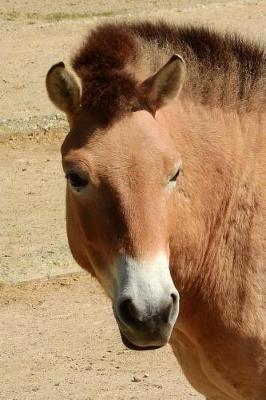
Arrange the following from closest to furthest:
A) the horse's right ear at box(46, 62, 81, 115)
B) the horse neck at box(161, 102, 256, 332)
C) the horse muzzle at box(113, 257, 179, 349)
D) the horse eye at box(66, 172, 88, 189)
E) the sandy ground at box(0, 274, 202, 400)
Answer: the horse muzzle at box(113, 257, 179, 349), the horse eye at box(66, 172, 88, 189), the horse's right ear at box(46, 62, 81, 115), the horse neck at box(161, 102, 256, 332), the sandy ground at box(0, 274, 202, 400)

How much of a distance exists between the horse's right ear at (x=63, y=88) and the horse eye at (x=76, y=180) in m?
0.44

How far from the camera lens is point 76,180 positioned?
18.9 ft

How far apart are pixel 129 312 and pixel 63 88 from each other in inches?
54.5

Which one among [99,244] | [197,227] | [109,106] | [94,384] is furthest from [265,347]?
[94,384]

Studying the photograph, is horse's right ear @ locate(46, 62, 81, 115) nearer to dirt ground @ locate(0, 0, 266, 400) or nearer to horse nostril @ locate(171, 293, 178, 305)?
dirt ground @ locate(0, 0, 266, 400)

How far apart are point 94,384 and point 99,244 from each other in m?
3.01

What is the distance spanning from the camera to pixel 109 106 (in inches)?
230

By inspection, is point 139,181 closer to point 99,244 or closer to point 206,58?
point 99,244

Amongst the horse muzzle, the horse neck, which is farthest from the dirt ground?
the horse muzzle

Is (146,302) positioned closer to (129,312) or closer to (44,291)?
(129,312)

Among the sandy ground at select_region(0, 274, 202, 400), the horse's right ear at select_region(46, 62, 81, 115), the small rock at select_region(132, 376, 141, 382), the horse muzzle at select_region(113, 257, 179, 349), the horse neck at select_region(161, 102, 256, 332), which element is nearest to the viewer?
the horse muzzle at select_region(113, 257, 179, 349)

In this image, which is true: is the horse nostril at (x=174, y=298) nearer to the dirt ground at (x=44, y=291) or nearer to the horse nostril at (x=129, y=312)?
the horse nostril at (x=129, y=312)

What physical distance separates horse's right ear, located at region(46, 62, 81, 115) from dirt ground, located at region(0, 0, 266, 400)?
2.84 feet

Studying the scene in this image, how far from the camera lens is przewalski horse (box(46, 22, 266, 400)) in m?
5.60
